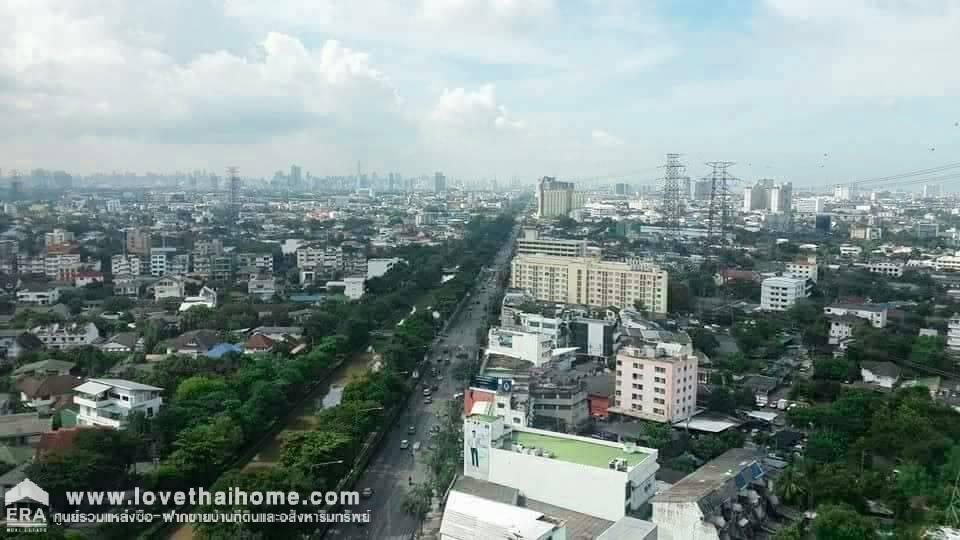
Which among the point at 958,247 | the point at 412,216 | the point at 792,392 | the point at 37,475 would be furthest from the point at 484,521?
the point at 412,216

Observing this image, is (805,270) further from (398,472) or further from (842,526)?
(842,526)

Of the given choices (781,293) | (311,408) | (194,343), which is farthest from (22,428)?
(781,293)

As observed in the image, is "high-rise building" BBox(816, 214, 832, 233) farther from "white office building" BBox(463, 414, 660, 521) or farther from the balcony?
the balcony

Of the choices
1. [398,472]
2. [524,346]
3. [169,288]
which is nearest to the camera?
A: [398,472]

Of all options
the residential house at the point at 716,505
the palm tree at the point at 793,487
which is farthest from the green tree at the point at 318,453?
the palm tree at the point at 793,487

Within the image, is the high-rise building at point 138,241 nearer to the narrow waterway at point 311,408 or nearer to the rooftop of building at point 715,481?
the narrow waterway at point 311,408
